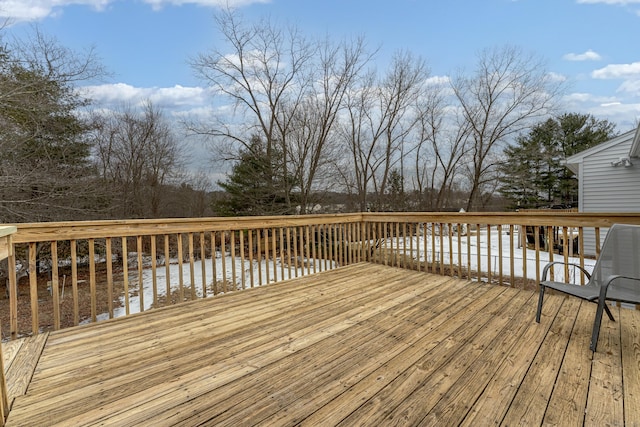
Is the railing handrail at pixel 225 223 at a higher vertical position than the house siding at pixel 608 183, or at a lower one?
lower

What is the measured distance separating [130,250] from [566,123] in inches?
831

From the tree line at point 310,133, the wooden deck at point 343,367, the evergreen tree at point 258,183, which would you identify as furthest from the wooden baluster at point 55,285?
the evergreen tree at point 258,183

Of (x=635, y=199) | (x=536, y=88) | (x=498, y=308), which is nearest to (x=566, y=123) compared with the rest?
(x=536, y=88)

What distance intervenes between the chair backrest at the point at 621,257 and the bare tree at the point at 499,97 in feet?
34.7

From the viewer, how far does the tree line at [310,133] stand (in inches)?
367

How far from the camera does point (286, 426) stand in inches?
51.6

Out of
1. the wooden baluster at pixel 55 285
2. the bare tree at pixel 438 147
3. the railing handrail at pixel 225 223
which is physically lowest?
the wooden baluster at pixel 55 285

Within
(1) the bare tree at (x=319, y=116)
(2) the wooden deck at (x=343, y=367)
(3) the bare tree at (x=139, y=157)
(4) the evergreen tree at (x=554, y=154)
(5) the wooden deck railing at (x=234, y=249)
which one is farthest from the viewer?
(4) the evergreen tree at (x=554, y=154)

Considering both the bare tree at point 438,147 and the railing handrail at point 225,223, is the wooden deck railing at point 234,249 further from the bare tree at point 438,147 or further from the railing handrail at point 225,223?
the bare tree at point 438,147

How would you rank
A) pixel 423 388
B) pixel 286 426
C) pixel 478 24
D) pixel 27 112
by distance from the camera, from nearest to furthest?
pixel 286 426 → pixel 423 388 → pixel 27 112 → pixel 478 24

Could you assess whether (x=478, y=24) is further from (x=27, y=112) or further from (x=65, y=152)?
(x=65, y=152)

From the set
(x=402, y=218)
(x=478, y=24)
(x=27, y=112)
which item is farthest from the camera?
(x=478, y=24)

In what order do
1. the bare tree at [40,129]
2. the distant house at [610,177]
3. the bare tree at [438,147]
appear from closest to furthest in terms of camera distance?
the bare tree at [40,129], the distant house at [610,177], the bare tree at [438,147]

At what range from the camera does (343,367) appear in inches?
70.0
